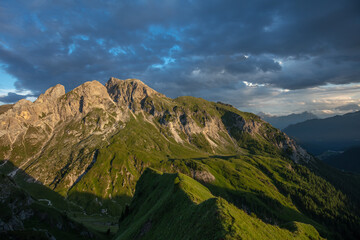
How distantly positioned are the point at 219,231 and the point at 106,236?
326ft

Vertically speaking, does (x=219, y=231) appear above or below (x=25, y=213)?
above

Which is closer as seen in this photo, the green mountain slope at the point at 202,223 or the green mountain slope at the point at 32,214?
the green mountain slope at the point at 202,223

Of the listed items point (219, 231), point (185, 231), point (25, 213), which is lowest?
point (25, 213)

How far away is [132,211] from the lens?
10394 centimetres

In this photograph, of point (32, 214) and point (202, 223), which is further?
point (32, 214)

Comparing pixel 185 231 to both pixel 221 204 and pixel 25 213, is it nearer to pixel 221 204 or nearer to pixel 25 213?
pixel 221 204

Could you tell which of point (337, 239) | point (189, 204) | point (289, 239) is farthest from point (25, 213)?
point (337, 239)

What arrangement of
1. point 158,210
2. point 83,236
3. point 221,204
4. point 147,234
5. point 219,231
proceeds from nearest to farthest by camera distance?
point 219,231 → point 221,204 → point 147,234 → point 158,210 → point 83,236

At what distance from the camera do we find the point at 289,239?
47156 millimetres

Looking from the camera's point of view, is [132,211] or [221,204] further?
[132,211]

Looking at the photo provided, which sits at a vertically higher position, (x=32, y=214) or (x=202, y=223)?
(x=202, y=223)

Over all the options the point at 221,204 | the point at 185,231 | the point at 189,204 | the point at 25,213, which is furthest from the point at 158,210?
the point at 25,213

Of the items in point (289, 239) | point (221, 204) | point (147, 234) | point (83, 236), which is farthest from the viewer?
point (83, 236)

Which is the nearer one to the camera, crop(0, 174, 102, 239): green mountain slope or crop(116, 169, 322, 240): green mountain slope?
crop(116, 169, 322, 240): green mountain slope
